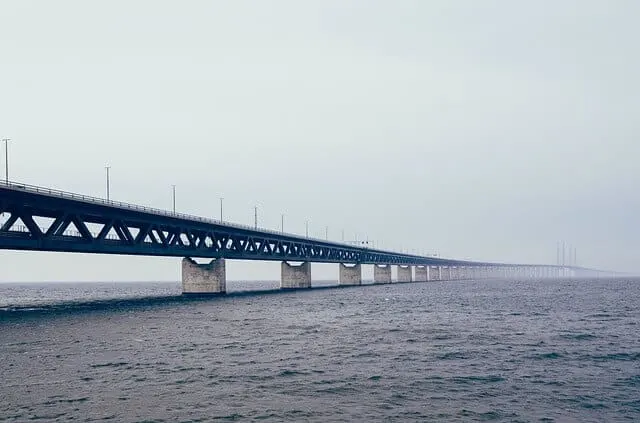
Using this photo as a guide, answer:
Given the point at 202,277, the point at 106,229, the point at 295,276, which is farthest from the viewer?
the point at 295,276

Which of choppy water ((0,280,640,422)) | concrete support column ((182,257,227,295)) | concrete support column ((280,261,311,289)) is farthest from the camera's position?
concrete support column ((280,261,311,289))

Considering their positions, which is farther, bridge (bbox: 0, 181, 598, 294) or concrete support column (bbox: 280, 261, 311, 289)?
concrete support column (bbox: 280, 261, 311, 289)

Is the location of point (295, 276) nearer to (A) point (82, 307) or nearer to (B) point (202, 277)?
(B) point (202, 277)

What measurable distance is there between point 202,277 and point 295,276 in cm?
4881

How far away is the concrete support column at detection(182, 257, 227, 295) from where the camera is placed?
122m

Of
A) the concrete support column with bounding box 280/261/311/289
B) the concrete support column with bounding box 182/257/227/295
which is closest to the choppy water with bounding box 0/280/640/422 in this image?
the concrete support column with bounding box 182/257/227/295

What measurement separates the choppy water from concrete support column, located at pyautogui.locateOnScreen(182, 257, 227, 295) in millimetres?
61952

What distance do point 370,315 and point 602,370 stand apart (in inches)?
1559

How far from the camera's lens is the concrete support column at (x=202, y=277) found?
399 feet

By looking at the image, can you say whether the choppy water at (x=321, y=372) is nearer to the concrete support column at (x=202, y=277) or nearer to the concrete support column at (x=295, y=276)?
the concrete support column at (x=202, y=277)

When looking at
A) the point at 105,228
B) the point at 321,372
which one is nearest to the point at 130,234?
the point at 105,228

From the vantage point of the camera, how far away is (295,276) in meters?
168

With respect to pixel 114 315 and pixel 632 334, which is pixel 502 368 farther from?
pixel 114 315

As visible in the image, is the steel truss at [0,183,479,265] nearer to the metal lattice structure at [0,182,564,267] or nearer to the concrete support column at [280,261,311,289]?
the metal lattice structure at [0,182,564,267]
